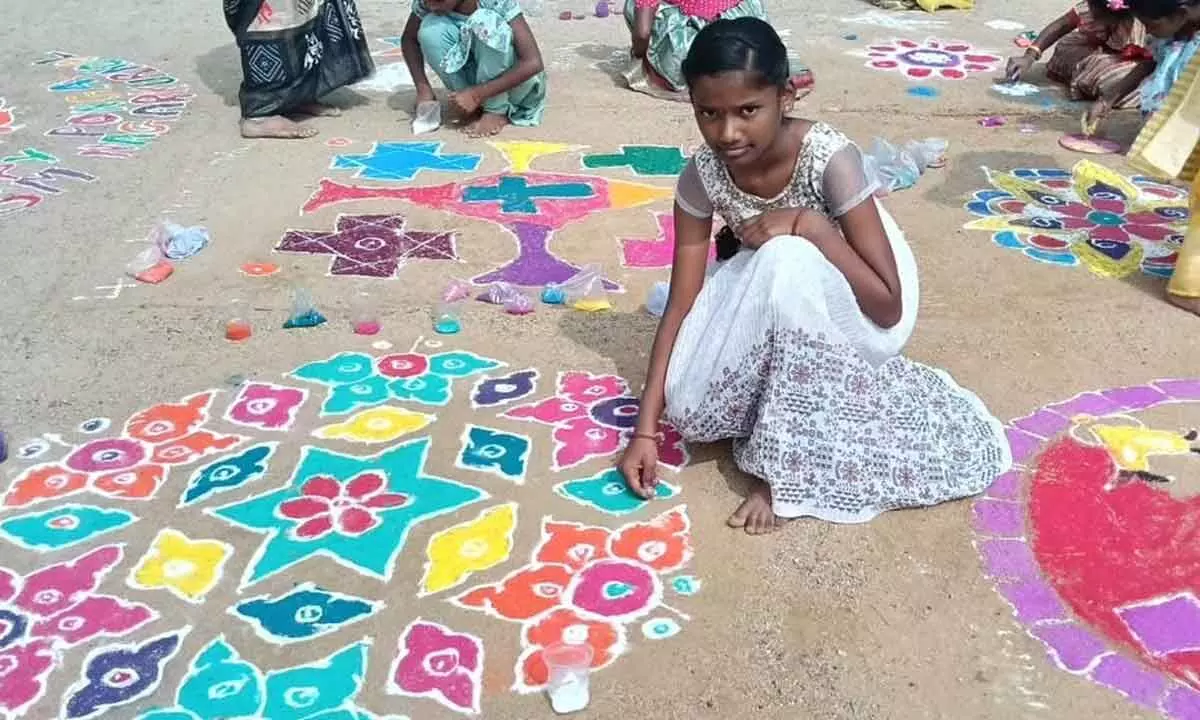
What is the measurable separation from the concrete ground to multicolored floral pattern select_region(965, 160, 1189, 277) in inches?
4.4

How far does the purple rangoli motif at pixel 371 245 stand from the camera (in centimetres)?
393

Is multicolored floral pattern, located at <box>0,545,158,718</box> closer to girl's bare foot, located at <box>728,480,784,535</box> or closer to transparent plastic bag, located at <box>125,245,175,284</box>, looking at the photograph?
girl's bare foot, located at <box>728,480,784,535</box>

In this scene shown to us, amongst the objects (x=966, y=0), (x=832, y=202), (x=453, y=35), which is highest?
(x=832, y=202)

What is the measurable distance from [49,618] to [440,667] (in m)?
0.84

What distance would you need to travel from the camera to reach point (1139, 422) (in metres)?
2.95

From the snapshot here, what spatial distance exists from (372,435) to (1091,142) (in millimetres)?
3603

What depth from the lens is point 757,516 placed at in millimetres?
2576

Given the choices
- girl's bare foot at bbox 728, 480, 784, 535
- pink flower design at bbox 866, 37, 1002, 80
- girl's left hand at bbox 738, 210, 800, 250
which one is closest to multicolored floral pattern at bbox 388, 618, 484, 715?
girl's bare foot at bbox 728, 480, 784, 535

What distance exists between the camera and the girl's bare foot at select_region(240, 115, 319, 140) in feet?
16.9

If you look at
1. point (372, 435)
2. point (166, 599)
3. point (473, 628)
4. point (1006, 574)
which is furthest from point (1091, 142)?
point (166, 599)

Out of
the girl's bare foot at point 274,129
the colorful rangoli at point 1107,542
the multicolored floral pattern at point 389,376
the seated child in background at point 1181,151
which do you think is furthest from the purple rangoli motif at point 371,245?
the seated child in background at point 1181,151

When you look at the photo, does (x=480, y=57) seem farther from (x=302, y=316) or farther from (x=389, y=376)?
(x=389, y=376)

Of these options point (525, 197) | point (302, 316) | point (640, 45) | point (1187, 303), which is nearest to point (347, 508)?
point (302, 316)

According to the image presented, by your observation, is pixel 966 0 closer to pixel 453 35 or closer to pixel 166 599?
pixel 453 35
